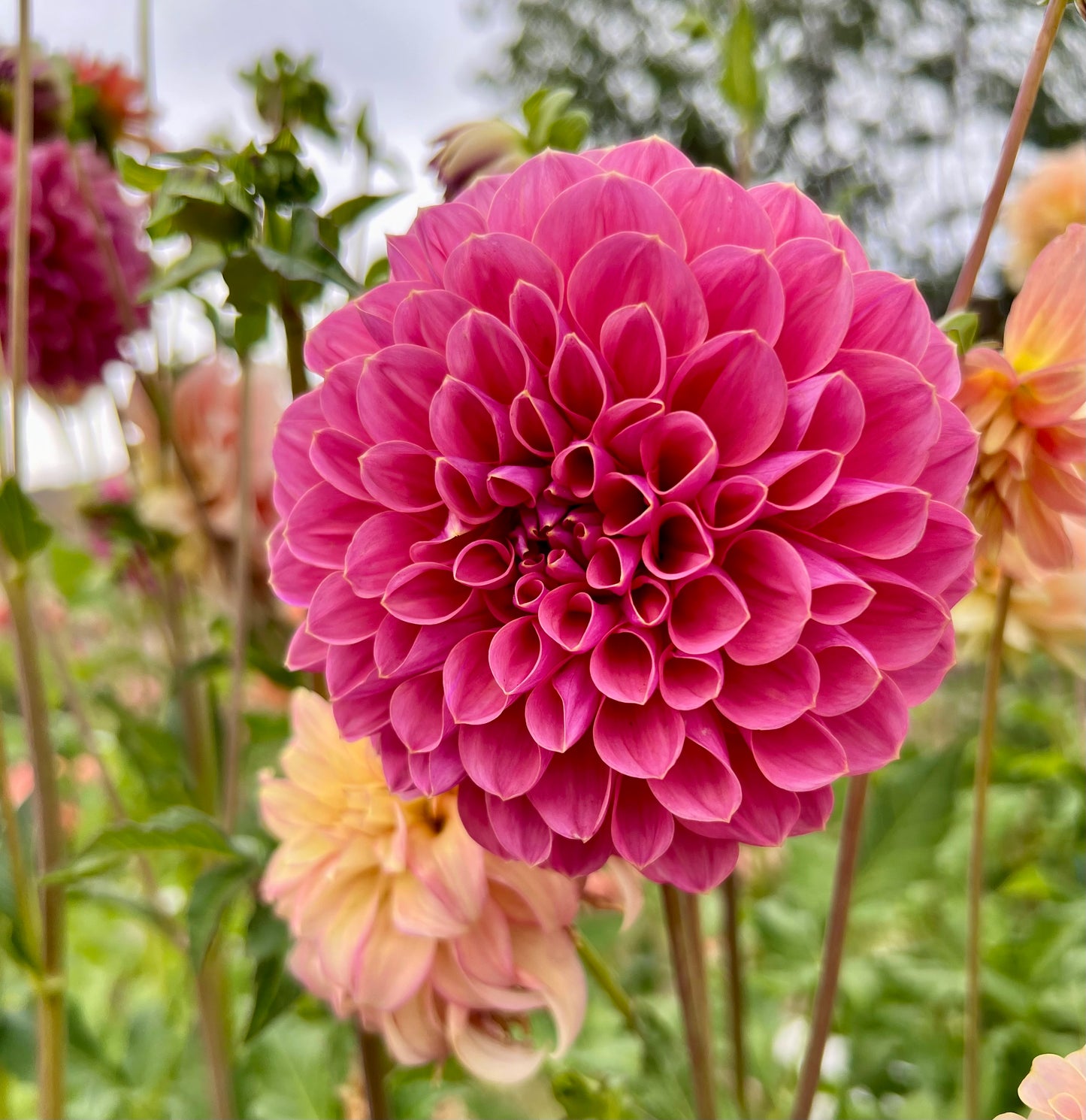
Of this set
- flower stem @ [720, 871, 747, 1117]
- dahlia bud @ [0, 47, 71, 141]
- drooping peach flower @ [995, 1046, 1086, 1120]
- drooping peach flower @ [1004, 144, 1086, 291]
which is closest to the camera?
drooping peach flower @ [995, 1046, 1086, 1120]

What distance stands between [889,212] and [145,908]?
186 inches

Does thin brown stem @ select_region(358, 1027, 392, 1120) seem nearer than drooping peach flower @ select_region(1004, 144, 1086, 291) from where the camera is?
Yes

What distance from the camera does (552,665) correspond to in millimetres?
292

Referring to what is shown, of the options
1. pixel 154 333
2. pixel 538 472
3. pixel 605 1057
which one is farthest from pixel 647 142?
pixel 605 1057

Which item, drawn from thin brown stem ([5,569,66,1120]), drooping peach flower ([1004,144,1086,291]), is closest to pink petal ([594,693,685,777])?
thin brown stem ([5,569,66,1120])

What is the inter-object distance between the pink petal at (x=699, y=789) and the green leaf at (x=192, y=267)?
26 centimetres

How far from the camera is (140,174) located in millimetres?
370

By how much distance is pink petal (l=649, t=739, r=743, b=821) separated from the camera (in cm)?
27

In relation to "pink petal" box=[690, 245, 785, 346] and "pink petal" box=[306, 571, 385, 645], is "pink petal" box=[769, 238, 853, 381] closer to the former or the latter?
"pink petal" box=[690, 245, 785, 346]

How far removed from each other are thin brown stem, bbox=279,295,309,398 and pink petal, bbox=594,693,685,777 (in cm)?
19

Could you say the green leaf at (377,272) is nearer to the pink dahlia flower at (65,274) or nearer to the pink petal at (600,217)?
the pink petal at (600,217)

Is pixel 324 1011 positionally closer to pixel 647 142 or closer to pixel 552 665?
pixel 552 665

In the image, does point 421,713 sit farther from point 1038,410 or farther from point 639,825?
point 1038,410

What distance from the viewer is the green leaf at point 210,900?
0.42m
